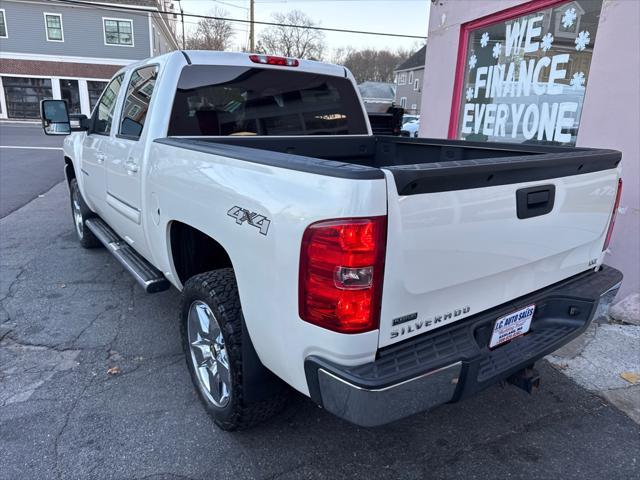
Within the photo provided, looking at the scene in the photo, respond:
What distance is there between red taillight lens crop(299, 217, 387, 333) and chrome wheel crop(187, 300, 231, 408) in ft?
2.75

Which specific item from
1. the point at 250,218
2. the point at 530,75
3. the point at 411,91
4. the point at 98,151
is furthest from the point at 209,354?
the point at 411,91

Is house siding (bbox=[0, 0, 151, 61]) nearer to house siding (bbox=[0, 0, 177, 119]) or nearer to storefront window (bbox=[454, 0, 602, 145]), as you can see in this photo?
house siding (bbox=[0, 0, 177, 119])

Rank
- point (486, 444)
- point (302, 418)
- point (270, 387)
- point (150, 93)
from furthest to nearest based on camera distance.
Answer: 1. point (150, 93)
2. point (302, 418)
3. point (486, 444)
4. point (270, 387)

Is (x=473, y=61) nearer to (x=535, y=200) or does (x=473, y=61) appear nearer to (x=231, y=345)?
(x=535, y=200)

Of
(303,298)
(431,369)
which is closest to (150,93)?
(303,298)

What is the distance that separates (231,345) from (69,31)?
3265cm

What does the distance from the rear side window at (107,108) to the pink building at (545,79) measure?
435cm

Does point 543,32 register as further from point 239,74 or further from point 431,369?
point 431,369

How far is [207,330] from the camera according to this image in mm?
2576

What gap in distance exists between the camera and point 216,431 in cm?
256

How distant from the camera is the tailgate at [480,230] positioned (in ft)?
5.52

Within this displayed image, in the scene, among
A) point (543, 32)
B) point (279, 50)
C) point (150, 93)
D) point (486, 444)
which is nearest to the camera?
point (486, 444)

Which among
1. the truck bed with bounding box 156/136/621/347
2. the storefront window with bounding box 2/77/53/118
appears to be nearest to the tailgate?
the truck bed with bounding box 156/136/621/347

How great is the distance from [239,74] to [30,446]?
8.74ft
